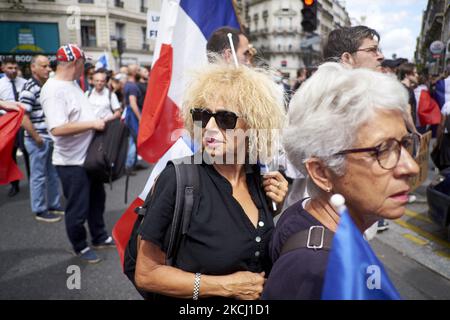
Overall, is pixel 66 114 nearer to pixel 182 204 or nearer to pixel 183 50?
pixel 183 50

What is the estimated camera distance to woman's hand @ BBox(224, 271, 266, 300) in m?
1.46

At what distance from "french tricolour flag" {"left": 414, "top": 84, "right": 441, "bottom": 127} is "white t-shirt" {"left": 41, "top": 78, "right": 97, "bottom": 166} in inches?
201

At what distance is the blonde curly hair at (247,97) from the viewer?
5.23 feet

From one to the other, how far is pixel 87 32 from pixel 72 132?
360cm

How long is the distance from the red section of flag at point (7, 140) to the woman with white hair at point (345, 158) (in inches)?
80.3

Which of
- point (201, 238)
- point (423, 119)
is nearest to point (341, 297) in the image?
point (201, 238)

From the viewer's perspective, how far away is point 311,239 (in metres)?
1.05

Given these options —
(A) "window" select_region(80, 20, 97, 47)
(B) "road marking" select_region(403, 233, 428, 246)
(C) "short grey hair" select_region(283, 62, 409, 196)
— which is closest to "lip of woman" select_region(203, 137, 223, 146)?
(C) "short grey hair" select_region(283, 62, 409, 196)

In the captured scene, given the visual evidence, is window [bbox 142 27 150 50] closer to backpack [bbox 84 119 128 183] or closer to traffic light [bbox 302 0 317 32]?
traffic light [bbox 302 0 317 32]

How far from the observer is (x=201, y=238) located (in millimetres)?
1479

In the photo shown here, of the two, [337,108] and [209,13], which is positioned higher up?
[209,13]

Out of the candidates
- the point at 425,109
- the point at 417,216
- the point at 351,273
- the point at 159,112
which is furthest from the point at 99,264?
the point at 425,109

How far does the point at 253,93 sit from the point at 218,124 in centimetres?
21

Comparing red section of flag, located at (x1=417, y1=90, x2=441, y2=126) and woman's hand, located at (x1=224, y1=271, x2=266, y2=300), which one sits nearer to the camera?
woman's hand, located at (x1=224, y1=271, x2=266, y2=300)
